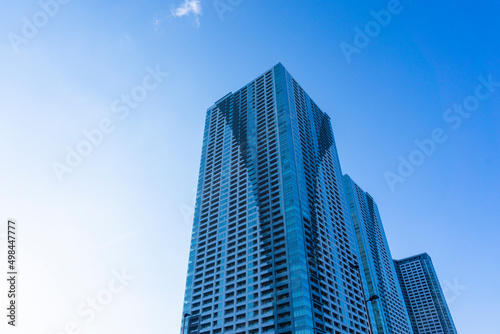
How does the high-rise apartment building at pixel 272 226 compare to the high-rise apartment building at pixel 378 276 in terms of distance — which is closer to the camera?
the high-rise apartment building at pixel 272 226

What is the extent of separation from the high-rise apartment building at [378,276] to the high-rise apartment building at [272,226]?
49.4 m

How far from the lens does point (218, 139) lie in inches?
5595

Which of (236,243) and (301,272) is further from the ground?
(236,243)

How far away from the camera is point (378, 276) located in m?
173

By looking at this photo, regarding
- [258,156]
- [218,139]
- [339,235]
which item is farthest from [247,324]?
[218,139]

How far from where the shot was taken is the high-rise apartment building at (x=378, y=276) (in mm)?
155113

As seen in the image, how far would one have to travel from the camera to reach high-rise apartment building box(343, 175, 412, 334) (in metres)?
155

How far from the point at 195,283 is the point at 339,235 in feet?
162

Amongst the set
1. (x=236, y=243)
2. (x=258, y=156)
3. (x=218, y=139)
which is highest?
(x=218, y=139)

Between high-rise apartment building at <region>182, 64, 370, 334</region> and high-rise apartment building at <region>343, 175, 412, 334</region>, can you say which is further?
high-rise apartment building at <region>343, 175, 412, 334</region>

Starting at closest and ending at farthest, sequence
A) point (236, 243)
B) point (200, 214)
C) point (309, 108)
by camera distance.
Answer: point (236, 243), point (200, 214), point (309, 108)

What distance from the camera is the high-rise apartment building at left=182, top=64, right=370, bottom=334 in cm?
8706

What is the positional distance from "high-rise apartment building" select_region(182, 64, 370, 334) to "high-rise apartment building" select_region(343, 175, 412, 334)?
49.4 metres

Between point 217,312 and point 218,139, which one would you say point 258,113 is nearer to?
point 218,139
